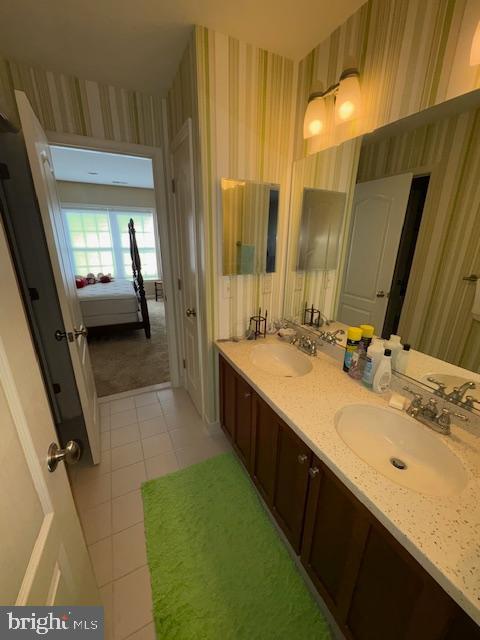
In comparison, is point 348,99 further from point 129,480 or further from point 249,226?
point 129,480

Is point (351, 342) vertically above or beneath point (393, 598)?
above

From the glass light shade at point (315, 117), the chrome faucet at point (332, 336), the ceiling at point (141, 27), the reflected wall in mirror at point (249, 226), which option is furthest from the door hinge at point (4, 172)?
the chrome faucet at point (332, 336)

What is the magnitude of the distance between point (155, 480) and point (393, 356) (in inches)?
66.1

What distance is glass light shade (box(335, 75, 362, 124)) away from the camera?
129cm

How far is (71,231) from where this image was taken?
5.87m

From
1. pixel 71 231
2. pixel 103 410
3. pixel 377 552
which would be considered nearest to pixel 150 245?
pixel 71 231

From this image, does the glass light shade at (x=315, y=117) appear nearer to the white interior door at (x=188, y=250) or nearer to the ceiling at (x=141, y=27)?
the ceiling at (x=141, y=27)

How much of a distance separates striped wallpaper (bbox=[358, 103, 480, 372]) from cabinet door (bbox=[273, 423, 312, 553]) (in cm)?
72

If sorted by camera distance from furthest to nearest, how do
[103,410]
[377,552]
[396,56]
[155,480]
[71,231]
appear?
[71,231]
[103,410]
[155,480]
[396,56]
[377,552]

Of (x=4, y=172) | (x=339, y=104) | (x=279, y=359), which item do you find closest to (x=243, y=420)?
(x=279, y=359)

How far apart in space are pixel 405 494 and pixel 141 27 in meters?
2.44

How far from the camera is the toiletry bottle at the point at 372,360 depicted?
1221 millimetres

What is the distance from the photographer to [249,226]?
1830mm

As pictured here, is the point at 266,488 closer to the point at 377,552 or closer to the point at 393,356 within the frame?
the point at 377,552
